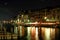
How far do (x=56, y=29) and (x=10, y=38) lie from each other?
8165 millimetres

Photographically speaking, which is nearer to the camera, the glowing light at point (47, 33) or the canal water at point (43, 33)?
the canal water at point (43, 33)

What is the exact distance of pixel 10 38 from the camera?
2373 cm

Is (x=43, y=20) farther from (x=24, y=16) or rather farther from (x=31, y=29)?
(x=24, y=16)

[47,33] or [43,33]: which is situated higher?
[47,33]

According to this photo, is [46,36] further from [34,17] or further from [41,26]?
[34,17]

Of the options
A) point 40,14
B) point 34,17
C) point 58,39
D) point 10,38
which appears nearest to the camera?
point 58,39

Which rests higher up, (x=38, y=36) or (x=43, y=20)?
(x=43, y=20)

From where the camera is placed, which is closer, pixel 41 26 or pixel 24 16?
pixel 41 26

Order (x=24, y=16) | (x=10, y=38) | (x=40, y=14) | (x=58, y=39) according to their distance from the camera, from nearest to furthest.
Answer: (x=58, y=39)
(x=10, y=38)
(x=40, y=14)
(x=24, y=16)

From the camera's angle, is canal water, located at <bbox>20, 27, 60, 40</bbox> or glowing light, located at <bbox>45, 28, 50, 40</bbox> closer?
canal water, located at <bbox>20, 27, 60, 40</bbox>

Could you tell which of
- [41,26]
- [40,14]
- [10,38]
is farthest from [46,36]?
[10,38]

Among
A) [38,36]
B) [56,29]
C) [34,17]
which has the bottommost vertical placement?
[38,36]

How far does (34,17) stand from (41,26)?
400 centimetres

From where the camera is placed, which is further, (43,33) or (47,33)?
(43,33)
